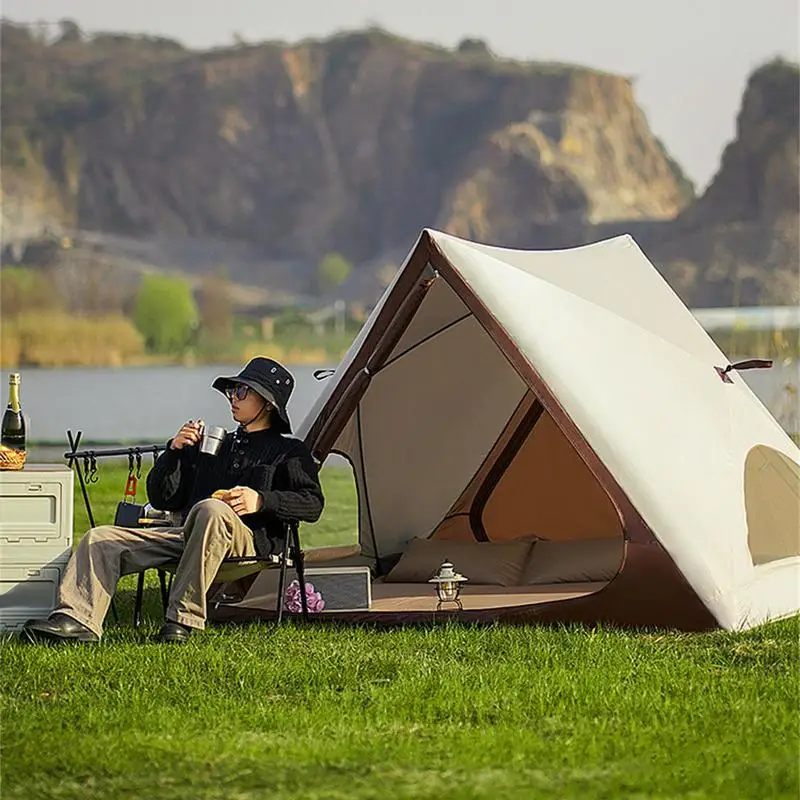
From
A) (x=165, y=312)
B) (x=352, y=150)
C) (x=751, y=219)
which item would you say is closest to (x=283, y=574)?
(x=165, y=312)

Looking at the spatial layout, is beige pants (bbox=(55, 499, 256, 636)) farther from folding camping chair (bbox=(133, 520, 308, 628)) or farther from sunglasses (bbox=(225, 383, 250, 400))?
sunglasses (bbox=(225, 383, 250, 400))

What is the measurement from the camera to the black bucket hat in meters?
4.61

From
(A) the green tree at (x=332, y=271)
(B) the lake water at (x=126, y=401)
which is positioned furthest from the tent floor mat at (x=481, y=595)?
(A) the green tree at (x=332, y=271)

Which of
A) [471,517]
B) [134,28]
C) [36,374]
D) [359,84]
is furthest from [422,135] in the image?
[471,517]

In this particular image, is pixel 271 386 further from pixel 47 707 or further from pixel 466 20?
pixel 466 20

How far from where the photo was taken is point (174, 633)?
4320mm

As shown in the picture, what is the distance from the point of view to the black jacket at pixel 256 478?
4.46 meters

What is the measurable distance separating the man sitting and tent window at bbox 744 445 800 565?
146 centimetres

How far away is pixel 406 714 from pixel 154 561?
1.21 meters

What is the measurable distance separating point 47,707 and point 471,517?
270 centimetres

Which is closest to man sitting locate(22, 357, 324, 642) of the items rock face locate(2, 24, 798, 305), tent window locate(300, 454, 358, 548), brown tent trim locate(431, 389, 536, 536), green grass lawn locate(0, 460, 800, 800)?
green grass lawn locate(0, 460, 800, 800)

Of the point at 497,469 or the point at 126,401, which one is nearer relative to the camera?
the point at 497,469

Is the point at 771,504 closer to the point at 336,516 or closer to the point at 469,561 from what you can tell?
the point at 469,561

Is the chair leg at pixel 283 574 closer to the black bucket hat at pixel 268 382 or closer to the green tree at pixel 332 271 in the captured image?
the black bucket hat at pixel 268 382
